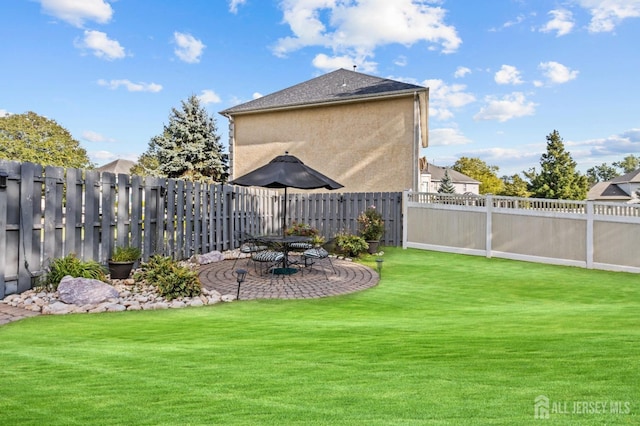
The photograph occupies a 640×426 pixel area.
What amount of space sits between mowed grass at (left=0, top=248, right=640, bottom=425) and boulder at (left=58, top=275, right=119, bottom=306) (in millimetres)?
536

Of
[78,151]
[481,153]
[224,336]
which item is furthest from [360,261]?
[481,153]

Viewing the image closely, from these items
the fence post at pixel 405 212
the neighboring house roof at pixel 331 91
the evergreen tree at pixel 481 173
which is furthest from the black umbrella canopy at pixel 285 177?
the evergreen tree at pixel 481 173

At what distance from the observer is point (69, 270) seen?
6.38m

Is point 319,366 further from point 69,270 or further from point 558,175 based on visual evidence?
point 558,175

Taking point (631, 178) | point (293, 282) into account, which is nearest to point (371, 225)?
point (293, 282)

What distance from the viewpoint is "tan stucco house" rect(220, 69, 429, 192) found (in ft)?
52.2

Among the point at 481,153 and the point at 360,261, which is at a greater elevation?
the point at 481,153

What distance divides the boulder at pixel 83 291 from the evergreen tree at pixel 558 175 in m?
42.2

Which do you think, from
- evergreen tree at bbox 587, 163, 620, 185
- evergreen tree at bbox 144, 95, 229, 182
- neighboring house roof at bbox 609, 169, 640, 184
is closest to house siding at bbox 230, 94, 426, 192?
evergreen tree at bbox 144, 95, 229, 182

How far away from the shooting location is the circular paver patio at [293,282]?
668 centimetres

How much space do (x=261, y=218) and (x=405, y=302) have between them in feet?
26.0

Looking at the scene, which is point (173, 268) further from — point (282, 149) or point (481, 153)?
point (481, 153)

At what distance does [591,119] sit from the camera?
58.6 ft

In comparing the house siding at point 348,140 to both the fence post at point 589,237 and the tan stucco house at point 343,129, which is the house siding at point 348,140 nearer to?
the tan stucco house at point 343,129
